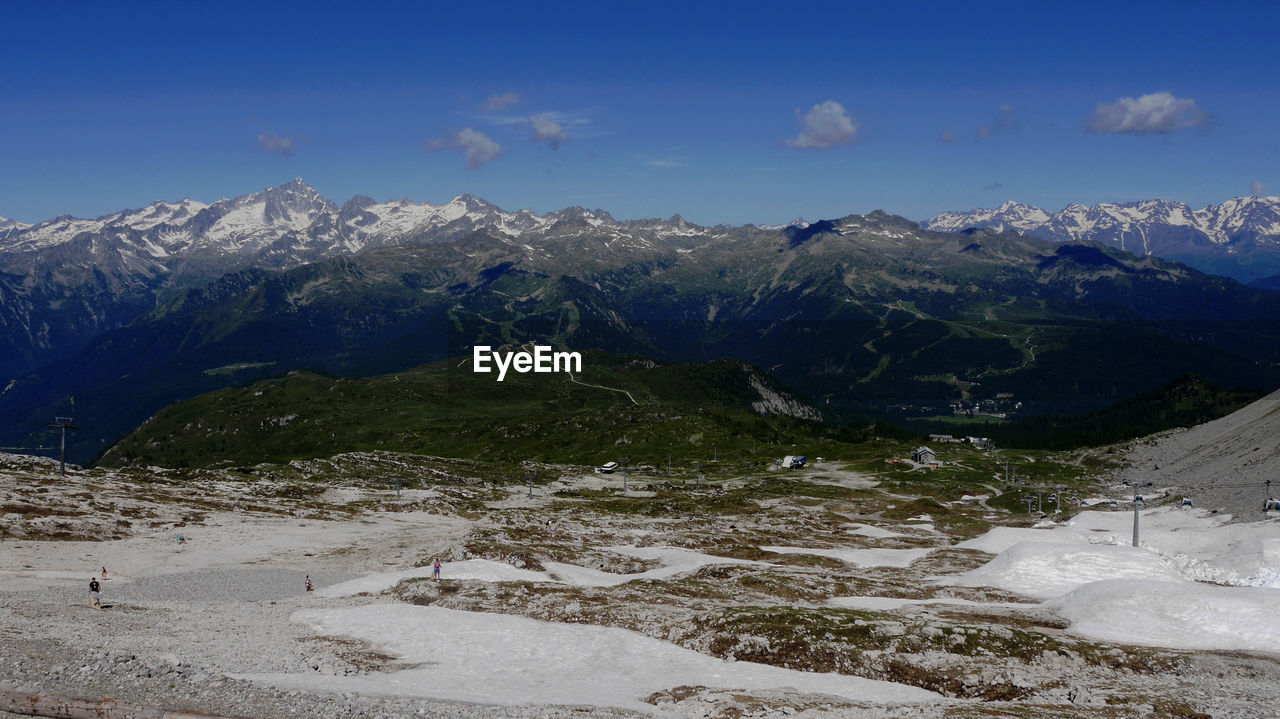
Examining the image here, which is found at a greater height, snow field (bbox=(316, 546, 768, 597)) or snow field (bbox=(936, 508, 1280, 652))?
snow field (bbox=(936, 508, 1280, 652))

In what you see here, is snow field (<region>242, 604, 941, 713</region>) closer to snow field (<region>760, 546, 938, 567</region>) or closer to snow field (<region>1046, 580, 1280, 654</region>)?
snow field (<region>1046, 580, 1280, 654</region>)

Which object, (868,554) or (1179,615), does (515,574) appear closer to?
(868,554)

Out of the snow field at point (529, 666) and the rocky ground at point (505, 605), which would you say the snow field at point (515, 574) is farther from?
the snow field at point (529, 666)

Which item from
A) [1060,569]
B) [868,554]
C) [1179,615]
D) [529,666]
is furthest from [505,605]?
[868,554]

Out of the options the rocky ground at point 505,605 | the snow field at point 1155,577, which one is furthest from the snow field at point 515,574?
the snow field at point 1155,577

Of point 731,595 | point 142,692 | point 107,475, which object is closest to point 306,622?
point 142,692

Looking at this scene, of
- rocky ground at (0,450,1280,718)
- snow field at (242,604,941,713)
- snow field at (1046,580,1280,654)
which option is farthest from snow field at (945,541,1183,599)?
snow field at (242,604,941,713)
